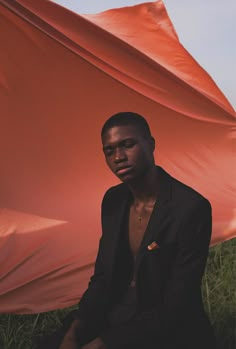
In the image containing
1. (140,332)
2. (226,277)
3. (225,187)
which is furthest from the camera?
(226,277)

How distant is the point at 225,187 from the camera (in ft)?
11.5

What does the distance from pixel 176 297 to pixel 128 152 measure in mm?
454

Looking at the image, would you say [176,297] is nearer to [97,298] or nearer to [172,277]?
[172,277]

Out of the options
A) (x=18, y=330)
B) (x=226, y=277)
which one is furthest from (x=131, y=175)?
(x=226, y=277)

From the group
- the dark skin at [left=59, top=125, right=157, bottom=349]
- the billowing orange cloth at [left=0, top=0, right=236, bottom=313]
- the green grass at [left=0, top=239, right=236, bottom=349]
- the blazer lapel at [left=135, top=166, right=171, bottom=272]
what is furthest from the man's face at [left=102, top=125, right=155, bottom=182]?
the green grass at [left=0, top=239, right=236, bottom=349]

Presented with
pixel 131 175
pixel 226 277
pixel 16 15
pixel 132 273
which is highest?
pixel 16 15

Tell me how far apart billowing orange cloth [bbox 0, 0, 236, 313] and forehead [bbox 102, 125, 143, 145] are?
1.06 m

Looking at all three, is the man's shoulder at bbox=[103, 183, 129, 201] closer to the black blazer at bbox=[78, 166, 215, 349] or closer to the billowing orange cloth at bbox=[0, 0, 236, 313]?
the black blazer at bbox=[78, 166, 215, 349]

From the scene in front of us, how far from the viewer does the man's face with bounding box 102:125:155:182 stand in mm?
1882

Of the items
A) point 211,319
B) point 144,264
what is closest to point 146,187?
point 144,264

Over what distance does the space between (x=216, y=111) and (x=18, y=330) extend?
5.04 feet

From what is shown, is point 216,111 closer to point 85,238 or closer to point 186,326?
point 85,238

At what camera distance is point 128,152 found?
1884 mm

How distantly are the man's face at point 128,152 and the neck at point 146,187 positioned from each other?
0.04m
